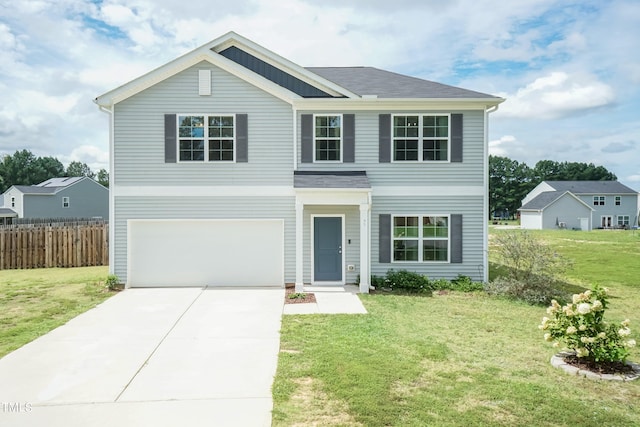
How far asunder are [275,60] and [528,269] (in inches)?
388

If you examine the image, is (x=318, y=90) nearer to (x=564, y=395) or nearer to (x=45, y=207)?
(x=564, y=395)

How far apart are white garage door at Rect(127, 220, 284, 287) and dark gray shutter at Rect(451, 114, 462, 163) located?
5.79 meters

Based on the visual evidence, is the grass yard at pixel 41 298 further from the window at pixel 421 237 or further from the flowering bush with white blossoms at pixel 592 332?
the flowering bush with white blossoms at pixel 592 332

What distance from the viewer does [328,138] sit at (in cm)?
1298

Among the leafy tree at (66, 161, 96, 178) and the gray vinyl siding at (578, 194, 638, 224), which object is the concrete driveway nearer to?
the gray vinyl siding at (578, 194, 638, 224)

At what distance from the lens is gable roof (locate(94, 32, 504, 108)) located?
12.5 m

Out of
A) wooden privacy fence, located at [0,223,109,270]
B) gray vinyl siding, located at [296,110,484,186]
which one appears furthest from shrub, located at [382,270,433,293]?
wooden privacy fence, located at [0,223,109,270]

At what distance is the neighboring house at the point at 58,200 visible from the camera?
39.6m

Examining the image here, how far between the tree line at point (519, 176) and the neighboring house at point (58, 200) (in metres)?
71.6

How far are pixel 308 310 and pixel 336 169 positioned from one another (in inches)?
190

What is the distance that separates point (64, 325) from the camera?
8.63 metres

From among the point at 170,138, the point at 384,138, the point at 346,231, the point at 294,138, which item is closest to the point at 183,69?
the point at 170,138

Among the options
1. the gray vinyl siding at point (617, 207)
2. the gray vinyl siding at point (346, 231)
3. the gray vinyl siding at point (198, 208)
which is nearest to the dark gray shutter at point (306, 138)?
the gray vinyl siding at point (198, 208)

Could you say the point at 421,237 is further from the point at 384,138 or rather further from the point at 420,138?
the point at 384,138
